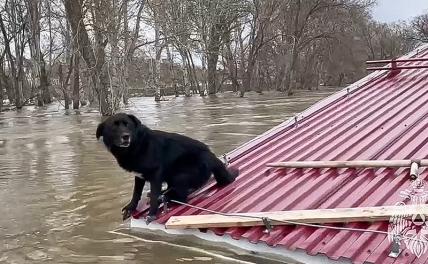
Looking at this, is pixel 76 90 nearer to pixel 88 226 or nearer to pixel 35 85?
pixel 35 85

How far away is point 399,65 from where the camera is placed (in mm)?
10781

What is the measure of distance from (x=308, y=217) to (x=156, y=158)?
153cm

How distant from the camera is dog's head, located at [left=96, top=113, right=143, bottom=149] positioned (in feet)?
17.1

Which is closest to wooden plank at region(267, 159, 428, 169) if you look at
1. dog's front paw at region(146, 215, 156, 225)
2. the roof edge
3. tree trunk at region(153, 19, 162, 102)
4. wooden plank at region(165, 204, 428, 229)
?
wooden plank at region(165, 204, 428, 229)

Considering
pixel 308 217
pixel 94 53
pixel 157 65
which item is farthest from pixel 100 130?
pixel 157 65

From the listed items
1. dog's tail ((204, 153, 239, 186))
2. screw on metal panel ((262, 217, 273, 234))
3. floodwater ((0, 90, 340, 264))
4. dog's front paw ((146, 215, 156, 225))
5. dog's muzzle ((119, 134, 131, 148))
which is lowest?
floodwater ((0, 90, 340, 264))

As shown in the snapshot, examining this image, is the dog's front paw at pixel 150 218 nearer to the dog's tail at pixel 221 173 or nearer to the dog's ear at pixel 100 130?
the dog's tail at pixel 221 173

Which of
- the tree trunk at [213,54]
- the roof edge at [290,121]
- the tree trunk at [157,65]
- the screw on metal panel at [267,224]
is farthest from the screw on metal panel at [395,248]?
the tree trunk at [213,54]

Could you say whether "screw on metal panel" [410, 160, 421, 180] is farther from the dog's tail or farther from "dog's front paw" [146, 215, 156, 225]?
"dog's front paw" [146, 215, 156, 225]

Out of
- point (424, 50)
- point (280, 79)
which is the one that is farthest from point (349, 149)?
point (280, 79)

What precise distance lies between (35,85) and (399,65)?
43899mm

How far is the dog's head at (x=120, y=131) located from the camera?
17.1 feet

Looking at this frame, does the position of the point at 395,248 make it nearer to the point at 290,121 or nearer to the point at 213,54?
the point at 290,121

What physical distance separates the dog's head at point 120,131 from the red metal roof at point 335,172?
90 cm
